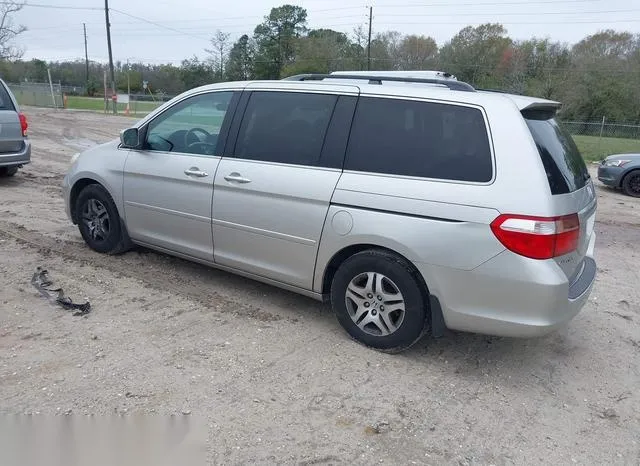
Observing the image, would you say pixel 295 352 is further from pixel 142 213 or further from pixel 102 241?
pixel 102 241

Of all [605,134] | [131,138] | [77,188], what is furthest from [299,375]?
[605,134]

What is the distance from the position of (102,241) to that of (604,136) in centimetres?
3089

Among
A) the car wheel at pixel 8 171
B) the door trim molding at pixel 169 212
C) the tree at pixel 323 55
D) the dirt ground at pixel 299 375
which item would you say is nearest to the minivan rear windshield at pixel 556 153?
the dirt ground at pixel 299 375

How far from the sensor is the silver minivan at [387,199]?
10.8 feet

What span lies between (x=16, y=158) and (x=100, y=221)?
4.72 metres

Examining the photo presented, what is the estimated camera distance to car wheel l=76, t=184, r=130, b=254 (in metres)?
5.36

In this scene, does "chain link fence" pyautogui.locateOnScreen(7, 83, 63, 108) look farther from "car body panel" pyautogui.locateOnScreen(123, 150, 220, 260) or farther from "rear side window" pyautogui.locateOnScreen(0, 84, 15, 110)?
"car body panel" pyautogui.locateOnScreen(123, 150, 220, 260)

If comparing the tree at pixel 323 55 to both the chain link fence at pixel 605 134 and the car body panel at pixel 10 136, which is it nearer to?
the chain link fence at pixel 605 134

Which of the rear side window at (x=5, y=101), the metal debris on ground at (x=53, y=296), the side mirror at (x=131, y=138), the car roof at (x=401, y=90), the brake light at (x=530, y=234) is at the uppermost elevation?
the car roof at (x=401, y=90)

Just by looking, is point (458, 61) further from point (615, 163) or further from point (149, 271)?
point (149, 271)

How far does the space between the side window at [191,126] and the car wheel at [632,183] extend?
397 inches

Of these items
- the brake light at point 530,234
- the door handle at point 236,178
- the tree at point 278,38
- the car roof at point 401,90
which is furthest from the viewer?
the tree at point 278,38

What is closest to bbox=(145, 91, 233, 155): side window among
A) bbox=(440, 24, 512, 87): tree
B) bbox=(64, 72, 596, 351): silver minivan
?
bbox=(64, 72, 596, 351): silver minivan

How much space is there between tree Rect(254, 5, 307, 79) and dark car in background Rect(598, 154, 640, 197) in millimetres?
48447
